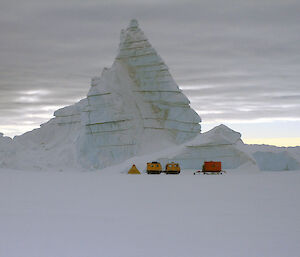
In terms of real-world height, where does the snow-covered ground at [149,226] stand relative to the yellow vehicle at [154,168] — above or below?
below

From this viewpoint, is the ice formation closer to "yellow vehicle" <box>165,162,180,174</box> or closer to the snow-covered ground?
"yellow vehicle" <box>165,162,180,174</box>

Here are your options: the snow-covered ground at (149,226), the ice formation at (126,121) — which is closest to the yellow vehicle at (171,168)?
the ice formation at (126,121)

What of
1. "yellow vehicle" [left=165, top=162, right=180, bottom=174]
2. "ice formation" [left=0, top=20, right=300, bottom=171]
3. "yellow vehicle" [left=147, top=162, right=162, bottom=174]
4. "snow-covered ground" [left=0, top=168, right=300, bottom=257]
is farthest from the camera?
"ice formation" [left=0, top=20, right=300, bottom=171]

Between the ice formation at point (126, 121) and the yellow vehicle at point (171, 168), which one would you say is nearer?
the yellow vehicle at point (171, 168)

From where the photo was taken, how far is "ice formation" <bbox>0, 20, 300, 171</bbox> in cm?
4291

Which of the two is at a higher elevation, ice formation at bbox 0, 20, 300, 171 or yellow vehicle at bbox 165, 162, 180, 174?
ice formation at bbox 0, 20, 300, 171

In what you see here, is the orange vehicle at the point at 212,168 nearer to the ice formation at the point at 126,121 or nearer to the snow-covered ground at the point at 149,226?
the ice formation at the point at 126,121

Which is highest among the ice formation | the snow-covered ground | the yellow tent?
the ice formation

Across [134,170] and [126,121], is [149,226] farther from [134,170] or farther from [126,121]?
[126,121]

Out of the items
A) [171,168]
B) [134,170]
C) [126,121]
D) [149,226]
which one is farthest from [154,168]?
[149,226]

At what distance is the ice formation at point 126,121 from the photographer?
141 ft

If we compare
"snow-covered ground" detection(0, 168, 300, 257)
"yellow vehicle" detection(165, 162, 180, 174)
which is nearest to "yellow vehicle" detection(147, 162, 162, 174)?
"yellow vehicle" detection(165, 162, 180, 174)

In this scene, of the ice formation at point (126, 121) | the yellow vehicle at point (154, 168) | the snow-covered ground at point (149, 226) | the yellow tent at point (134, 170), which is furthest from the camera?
the ice formation at point (126, 121)

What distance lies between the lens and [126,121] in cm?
4378
